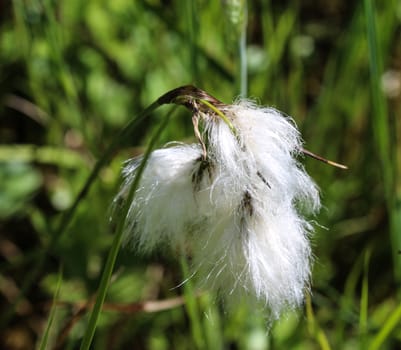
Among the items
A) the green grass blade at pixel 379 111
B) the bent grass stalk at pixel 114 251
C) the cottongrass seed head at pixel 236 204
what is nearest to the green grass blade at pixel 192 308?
the cottongrass seed head at pixel 236 204

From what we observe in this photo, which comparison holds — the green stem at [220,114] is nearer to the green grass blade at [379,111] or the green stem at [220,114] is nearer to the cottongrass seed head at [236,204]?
the cottongrass seed head at [236,204]

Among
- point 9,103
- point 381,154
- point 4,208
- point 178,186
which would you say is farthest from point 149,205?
point 9,103

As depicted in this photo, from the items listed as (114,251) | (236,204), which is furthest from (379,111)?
(114,251)

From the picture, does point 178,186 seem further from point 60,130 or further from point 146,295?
point 60,130

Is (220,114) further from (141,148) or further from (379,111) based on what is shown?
(141,148)

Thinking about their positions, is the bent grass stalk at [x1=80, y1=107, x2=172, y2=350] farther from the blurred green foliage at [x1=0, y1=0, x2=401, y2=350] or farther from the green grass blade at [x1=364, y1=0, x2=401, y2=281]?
the blurred green foliage at [x1=0, y1=0, x2=401, y2=350]

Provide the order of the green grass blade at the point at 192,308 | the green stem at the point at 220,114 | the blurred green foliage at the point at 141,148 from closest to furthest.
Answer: the green stem at the point at 220,114 < the green grass blade at the point at 192,308 < the blurred green foliage at the point at 141,148
